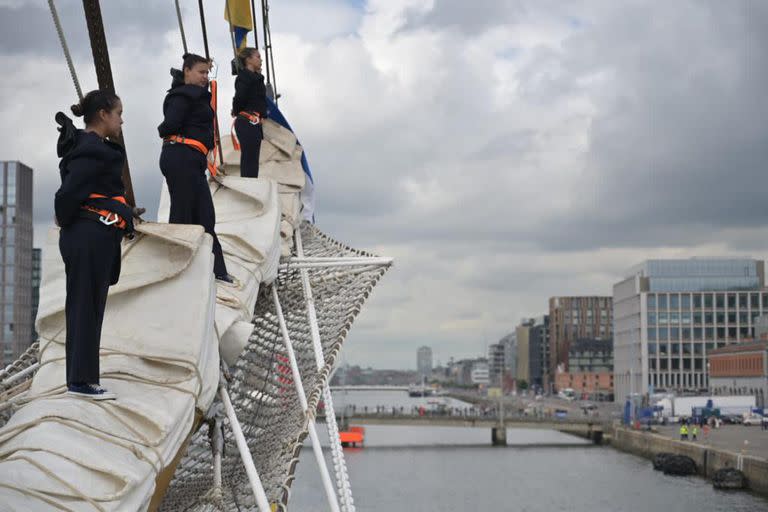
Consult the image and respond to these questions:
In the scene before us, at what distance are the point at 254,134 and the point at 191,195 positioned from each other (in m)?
2.62

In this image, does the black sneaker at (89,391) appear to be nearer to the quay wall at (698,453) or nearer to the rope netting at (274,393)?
the rope netting at (274,393)

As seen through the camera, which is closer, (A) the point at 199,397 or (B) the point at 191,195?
(A) the point at 199,397

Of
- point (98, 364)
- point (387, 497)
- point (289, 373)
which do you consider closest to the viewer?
point (98, 364)

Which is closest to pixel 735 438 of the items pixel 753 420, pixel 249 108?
pixel 753 420

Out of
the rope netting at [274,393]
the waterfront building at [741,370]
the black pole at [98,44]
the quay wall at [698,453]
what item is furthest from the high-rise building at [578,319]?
the black pole at [98,44]

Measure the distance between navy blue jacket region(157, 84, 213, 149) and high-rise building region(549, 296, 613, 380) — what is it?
179 m

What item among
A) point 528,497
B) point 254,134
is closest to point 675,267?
point 528,497

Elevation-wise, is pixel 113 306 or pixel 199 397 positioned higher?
pixel 113 306

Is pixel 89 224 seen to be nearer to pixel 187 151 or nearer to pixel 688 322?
pixel 187 151

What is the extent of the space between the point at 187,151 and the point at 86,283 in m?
1.78

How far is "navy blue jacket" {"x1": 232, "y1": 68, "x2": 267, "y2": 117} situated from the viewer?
751cm

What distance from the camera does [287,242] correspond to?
6.92 meters

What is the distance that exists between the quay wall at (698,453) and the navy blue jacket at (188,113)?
37798 millimetres

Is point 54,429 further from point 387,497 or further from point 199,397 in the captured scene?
point 387,497
